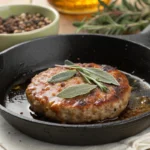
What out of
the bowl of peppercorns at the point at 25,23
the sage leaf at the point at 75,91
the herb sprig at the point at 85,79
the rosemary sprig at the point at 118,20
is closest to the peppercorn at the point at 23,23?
the bowl of peppercorns at the point at 25,23

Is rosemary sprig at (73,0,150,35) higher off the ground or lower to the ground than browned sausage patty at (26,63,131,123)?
lower

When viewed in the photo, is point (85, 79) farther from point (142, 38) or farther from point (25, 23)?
point (25, 23)

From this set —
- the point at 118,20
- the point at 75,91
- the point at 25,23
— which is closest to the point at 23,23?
the point at 25,23

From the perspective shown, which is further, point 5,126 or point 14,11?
point 14,11

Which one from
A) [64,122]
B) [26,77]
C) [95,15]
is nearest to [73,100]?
[64,122]

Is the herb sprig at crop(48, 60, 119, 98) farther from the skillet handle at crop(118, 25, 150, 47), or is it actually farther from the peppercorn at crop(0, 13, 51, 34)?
the peppercorn at crop(0, 13, 51, 34)

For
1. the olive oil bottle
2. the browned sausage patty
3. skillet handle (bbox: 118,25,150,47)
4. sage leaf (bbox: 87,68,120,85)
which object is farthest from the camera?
the olive oil bottle

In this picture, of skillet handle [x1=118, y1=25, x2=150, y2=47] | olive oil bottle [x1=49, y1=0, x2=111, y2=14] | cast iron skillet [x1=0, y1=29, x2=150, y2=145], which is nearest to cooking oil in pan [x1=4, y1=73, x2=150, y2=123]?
cast iron skillet [x1=0, y1=29, x2=150, y2=145]

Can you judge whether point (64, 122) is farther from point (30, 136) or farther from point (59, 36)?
point (59, 36)
